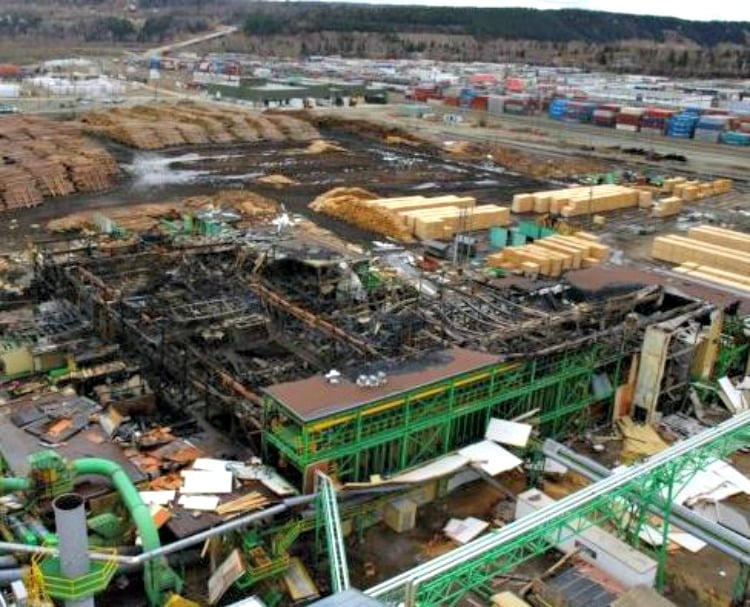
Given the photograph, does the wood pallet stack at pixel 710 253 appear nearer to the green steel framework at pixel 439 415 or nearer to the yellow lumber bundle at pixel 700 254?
the yellow lumber bundle at pixel 700 254

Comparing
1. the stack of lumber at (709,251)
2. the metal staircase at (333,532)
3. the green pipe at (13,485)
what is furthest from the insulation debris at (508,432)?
the stack of lumber at (709,251)

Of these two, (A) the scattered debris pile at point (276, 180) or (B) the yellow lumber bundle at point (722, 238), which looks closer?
(B) the yellow lumber bundle at point (722, 238)

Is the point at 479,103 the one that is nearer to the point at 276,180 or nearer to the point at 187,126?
the point at 187,126

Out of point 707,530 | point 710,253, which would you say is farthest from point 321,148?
point 707,530

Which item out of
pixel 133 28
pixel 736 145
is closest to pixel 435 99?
pixel 736 145

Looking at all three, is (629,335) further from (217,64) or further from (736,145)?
(217,64)

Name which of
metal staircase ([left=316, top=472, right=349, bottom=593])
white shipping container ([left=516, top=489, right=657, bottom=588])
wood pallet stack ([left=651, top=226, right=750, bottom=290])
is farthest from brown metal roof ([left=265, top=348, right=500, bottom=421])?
wood pallet stack ([left=651, top=226, right=750, bottom=290])
